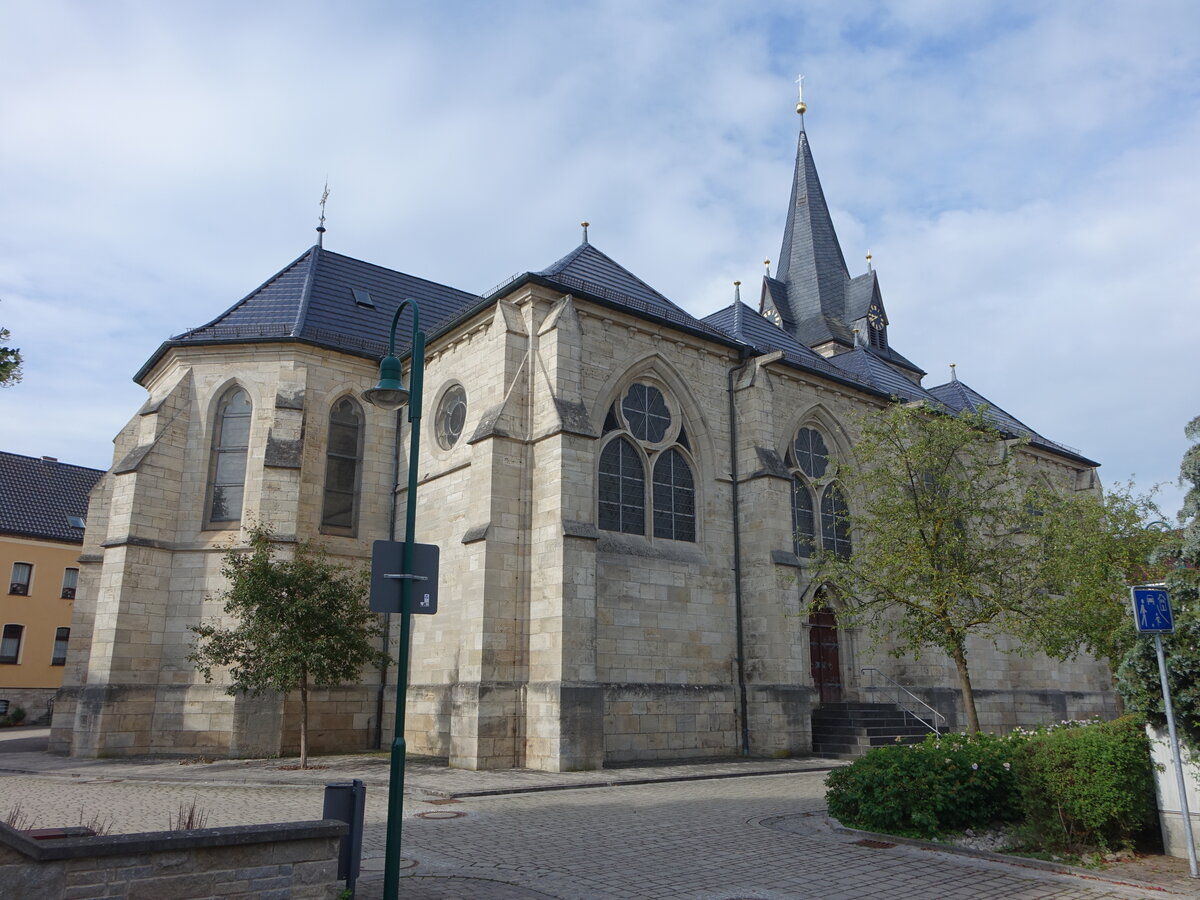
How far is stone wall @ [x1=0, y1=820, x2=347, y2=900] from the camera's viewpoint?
16.3ft

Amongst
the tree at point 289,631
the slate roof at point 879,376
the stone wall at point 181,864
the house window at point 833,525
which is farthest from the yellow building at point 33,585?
the stone wall at point 181,864

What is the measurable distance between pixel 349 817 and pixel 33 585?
35.8 m

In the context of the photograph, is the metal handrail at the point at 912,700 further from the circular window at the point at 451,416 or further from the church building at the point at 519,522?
the circular window at the point at 451,416

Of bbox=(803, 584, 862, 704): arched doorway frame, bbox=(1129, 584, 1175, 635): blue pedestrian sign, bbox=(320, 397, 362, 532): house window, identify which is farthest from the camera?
bbox=(803, 584, 862, 704): arched doorway frame

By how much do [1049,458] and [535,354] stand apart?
21576 millimetres

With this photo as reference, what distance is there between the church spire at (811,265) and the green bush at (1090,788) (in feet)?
105

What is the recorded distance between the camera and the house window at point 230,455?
20547 millimetres

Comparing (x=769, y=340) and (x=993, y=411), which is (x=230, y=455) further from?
(x=993, y=411)

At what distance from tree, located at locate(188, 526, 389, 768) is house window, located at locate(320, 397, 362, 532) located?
3.95 m

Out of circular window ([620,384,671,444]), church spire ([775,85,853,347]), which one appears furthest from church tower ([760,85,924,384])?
circular window ([620,384,671,444])

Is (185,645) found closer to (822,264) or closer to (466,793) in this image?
(466,793)

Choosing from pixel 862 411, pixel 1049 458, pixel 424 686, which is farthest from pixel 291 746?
pixel 1049 458

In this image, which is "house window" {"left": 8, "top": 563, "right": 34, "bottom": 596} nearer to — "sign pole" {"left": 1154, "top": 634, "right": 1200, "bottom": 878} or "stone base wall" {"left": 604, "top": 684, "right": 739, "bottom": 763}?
"stone base wall" {"left": 604, "top": 684, "right": 739, "bottom": 763}

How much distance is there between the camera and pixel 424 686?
18.5 meters
